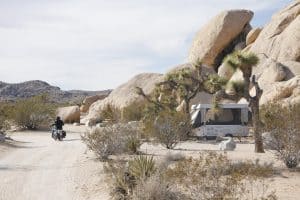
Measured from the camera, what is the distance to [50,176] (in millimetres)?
13492

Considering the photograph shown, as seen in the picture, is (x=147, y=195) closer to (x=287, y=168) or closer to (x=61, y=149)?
(x=287, y=168)

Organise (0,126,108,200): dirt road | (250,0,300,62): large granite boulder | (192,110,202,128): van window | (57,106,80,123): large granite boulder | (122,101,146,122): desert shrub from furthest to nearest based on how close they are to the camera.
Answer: (57,106,80,123): large granite boulder, (250,0,300,62): large granite boulder, (122,101,146,122): desert shrub, (192,110,202,128): van window, (0,126,108,200): dirt road

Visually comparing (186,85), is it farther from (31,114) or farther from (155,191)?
(155,191)

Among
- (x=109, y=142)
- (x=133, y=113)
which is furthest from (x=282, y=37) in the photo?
(x=109, y=142)

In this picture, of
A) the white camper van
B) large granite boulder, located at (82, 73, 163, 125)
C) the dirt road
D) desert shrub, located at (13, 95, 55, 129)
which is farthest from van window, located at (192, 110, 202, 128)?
large granite boulder, located at (82, 73, 163, 125)

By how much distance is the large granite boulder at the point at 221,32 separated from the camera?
156ft

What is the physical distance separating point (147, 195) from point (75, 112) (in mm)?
40165

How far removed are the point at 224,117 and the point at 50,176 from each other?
14972mm

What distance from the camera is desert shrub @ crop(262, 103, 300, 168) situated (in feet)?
44.7

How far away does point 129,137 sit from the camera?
17516mm

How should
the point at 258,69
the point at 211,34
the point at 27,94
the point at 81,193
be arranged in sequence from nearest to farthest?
1. the point at 81,193
2. the point at 258,69
3. the point at 211,34
4. the point at 27,94

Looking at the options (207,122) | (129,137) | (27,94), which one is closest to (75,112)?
(207,122)

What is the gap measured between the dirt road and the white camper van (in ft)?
29.6

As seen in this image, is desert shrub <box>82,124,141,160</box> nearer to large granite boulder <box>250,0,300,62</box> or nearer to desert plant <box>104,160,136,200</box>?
desert plant <box>104,160,136,200</box>
